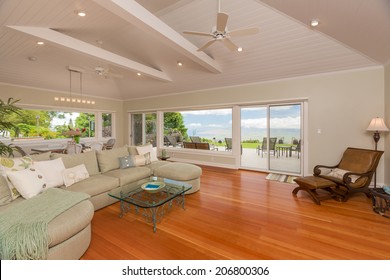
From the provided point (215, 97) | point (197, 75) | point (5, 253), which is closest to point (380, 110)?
point (215, 97)

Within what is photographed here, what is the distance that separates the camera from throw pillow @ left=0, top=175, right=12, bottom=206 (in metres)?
2.09

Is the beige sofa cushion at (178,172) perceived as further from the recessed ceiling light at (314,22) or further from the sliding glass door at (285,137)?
the recessed ceiling light at (314,22)

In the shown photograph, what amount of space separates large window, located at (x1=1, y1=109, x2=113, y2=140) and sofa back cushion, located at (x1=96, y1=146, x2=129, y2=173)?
2.18m

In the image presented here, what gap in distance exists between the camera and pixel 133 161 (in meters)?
3.94

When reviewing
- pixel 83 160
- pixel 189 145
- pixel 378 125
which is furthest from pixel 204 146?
pixel 378 125

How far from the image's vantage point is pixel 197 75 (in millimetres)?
5516

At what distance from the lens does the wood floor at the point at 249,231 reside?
1938 millimetres

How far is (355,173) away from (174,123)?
5708mm

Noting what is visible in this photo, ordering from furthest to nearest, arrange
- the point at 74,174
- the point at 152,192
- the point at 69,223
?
the point at 74,174 < the point at 152,192 < the point at 69,223

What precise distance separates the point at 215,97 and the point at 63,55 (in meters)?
4.41

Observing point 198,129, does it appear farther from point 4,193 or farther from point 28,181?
point 4,193

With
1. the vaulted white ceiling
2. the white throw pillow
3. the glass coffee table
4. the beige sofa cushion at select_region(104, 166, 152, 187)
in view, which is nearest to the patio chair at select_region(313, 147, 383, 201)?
the vaulted white ceiling

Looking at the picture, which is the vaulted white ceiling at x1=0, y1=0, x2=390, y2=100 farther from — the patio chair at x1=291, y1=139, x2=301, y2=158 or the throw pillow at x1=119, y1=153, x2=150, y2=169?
the throw pillow at x1=119, y1=153, x2=150, y2=169

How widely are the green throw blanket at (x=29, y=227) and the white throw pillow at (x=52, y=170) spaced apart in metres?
0.64
